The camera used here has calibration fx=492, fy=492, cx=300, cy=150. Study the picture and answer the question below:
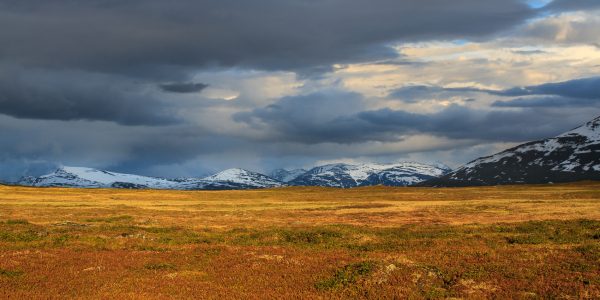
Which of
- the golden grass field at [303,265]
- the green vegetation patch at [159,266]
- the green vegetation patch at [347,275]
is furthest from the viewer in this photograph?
the green vegetation patch at [159,266]

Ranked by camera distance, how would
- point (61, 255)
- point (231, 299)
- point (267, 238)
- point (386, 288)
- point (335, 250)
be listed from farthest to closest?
1. point (267, 238)
2. point (335, 250)
3. point (61, 255)
4. point (386, 288)
5. point (231, 299)

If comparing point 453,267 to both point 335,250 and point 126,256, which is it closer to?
point 335,250

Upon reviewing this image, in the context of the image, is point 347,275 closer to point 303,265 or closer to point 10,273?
point 303,265

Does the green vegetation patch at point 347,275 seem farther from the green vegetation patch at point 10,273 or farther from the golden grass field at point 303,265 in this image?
the green vegetation patch at point 10,273

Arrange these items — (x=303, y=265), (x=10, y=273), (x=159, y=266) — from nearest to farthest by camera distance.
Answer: (x=10, y=273) < (x=159, y=266) < (x=303, y=265)

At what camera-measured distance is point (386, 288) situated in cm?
2259

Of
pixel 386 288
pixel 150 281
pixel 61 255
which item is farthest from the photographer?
pixel 61 255

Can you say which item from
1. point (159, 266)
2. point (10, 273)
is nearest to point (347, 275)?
point (159, 266)

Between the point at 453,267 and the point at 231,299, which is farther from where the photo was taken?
the point at 453,267

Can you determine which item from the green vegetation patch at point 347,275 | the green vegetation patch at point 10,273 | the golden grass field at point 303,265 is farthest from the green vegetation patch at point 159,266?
the green vegetation patch at point 347,275

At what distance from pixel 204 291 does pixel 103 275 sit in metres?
7.08

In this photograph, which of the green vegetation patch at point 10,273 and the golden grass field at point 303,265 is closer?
the golden grass field at point 303,265

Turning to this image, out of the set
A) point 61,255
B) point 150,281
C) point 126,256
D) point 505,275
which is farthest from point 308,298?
point 61,255

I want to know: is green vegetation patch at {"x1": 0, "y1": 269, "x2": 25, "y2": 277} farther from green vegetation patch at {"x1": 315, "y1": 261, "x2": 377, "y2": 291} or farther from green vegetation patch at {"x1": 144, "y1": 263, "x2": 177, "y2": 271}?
green vegetation patch at {"x1": 315, "y1": 261, "x2": 377, "y2": 291}
